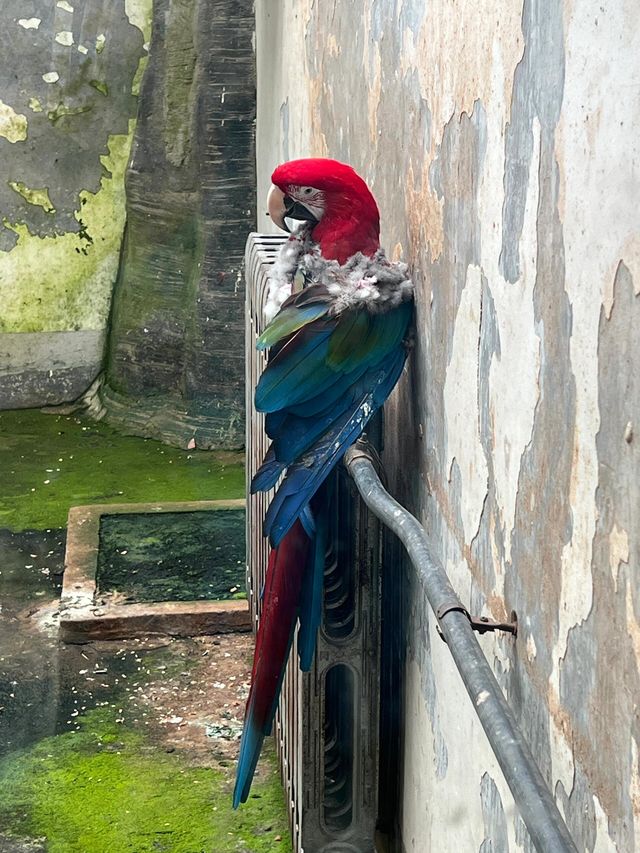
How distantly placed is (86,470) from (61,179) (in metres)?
1.35

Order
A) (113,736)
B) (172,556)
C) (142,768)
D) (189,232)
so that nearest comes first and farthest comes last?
(142,768) < (113,736) < (172,556) < (189,232)

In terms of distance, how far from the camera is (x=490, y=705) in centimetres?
101

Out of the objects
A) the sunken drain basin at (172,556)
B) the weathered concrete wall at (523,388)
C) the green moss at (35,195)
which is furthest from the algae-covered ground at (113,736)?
the green moss at (35,195)

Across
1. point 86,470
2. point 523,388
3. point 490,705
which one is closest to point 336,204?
point 523,388

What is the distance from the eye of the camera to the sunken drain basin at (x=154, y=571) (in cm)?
308

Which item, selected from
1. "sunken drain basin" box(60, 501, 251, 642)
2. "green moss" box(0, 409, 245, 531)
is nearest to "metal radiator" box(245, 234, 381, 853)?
"sunken drain basin" box(60, 501, 251, 642)

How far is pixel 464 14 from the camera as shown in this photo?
1.26 metres

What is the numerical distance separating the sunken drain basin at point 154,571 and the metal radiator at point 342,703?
1.09m

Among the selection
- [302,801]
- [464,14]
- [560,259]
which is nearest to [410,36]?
[464,14]

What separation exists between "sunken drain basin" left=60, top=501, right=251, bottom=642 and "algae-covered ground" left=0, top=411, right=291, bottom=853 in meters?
0.06

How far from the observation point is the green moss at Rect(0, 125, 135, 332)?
5.08 metres

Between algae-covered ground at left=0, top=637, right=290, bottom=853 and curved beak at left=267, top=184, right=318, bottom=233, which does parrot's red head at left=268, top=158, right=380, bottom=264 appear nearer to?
curved beak at left=267, top=184, right=318, bottom=233

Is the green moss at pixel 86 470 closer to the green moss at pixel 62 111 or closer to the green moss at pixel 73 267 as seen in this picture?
the green moss at pixel 73 267

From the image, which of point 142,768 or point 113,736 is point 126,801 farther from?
point 113,736
